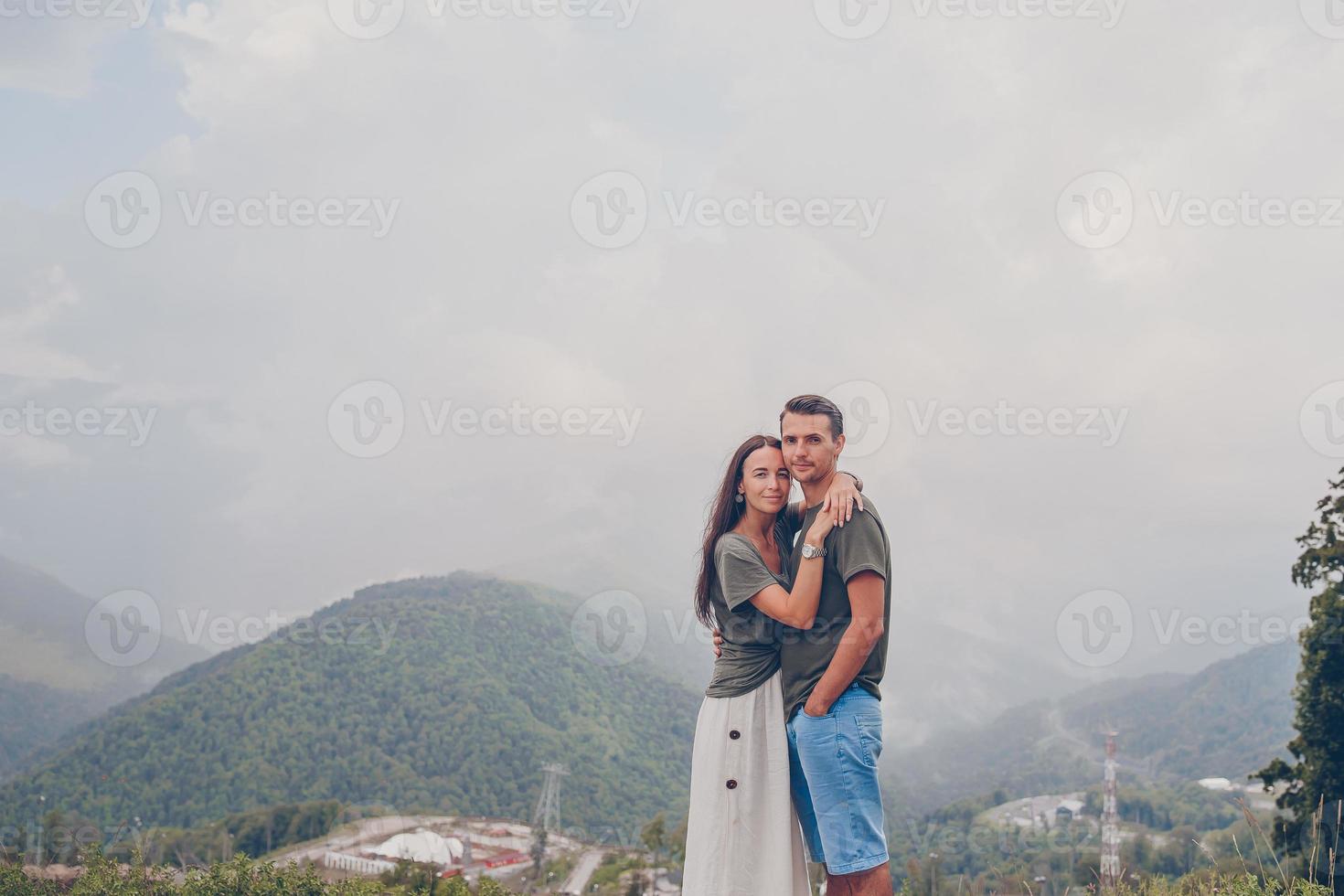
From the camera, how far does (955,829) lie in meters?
45.2

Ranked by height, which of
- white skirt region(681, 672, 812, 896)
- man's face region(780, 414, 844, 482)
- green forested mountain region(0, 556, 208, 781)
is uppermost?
green forested mountain region(0, 556, 208, 781)

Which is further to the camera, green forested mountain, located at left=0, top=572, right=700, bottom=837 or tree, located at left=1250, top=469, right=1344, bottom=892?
green forested mountain, located at left=0, top=572, right=700, bottom=837

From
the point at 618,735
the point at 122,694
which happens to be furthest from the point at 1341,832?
the point at 122,694

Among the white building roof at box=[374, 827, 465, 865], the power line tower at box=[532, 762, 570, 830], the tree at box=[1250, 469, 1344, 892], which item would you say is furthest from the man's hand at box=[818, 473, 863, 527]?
the power line tower at box=[532, 762, 570, 830]

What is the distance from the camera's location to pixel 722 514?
4.88 meters

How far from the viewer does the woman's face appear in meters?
4.73

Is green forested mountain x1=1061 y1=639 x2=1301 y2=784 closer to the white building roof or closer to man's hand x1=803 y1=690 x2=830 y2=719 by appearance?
the white building roof

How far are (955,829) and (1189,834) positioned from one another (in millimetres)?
10931

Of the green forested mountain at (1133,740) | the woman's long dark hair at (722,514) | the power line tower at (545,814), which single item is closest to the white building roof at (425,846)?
the power line tower at (545,814)

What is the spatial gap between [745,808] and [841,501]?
4.58ft

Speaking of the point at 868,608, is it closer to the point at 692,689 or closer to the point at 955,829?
the point at 955,829

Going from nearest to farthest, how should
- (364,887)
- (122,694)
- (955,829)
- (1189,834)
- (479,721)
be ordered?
1. (364,887)
2. (1189,834)
3. (955,829)
4. (479,721)
5. (122,694)

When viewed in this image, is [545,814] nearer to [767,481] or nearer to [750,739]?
[750,739]

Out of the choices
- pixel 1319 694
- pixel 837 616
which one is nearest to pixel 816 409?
pixel 837 616
